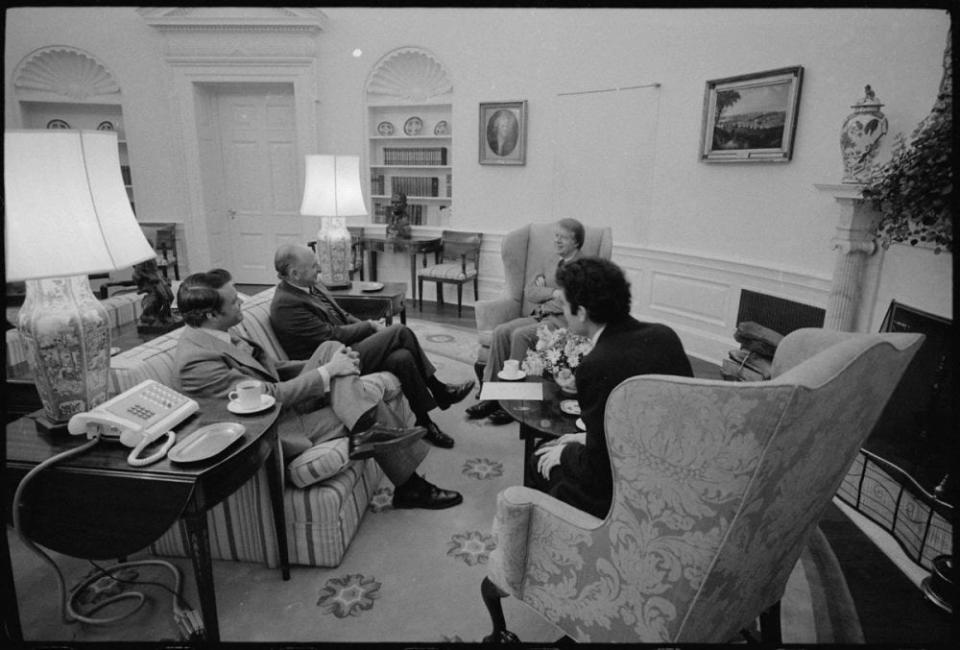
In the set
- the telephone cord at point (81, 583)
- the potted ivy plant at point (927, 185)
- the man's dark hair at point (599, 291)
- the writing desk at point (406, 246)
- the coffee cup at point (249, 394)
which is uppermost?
the potted ivy plant at point (927, 185)

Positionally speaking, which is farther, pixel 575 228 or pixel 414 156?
pixel 414 156

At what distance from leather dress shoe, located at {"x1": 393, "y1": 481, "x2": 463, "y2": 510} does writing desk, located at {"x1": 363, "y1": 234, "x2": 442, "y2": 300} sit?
333 cm

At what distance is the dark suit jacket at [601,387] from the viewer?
130 centimetres

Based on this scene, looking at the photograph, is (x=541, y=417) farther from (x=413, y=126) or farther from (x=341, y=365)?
(x=413, y=126)

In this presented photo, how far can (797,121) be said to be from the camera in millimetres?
3242

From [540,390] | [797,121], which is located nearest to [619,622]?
[540,390]

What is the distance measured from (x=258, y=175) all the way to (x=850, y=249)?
5.59m

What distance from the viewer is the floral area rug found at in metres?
1.52

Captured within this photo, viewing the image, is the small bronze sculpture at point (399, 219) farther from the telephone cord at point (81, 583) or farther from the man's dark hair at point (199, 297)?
the telephone cord at point (81, 583)

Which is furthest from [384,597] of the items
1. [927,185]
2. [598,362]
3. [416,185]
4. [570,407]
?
[416,185]

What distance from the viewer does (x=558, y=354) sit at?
212cm

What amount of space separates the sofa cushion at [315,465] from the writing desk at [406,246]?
356 cm

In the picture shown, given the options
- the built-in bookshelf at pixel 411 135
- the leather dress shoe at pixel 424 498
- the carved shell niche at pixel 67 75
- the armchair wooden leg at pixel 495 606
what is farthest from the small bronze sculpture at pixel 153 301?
the carved shell niche at pixel 67 75

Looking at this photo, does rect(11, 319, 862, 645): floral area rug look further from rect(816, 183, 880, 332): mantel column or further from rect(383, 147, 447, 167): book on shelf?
rect(383, 147, 447, 167): book on shelf
